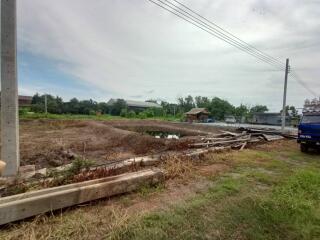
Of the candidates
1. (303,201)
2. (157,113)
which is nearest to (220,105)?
(157,113)

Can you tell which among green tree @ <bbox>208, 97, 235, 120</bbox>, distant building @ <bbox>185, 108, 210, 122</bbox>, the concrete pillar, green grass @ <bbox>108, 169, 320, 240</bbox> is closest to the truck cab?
green grass @ <bbox>108, 169, 320, 240</bbox>

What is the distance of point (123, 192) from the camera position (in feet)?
14.9

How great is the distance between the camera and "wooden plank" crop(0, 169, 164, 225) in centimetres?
322

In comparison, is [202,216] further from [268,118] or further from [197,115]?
[268,118]

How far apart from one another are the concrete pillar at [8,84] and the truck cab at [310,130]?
37.4 ft

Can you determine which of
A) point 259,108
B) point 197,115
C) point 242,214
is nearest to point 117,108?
point 197,115

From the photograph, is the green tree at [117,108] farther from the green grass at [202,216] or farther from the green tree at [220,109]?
the green grass at [202,216]

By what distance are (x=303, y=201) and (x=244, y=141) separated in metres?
8.15

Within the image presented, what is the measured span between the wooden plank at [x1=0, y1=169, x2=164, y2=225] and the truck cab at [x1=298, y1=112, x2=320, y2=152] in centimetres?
907

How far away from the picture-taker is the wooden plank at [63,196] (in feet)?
10.6

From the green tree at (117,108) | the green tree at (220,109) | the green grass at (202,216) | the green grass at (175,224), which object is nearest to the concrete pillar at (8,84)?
the green grass at (202,216)

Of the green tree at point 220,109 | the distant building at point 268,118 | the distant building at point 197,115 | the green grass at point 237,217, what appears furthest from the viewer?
the green tree at point 220,109

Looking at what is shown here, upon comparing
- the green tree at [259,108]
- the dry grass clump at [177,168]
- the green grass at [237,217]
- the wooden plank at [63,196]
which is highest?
the green tree at [259,108]

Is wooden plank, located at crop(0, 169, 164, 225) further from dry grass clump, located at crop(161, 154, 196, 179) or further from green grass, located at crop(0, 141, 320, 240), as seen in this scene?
dry grass clump, located at crop(161, 154, 196, 179)
